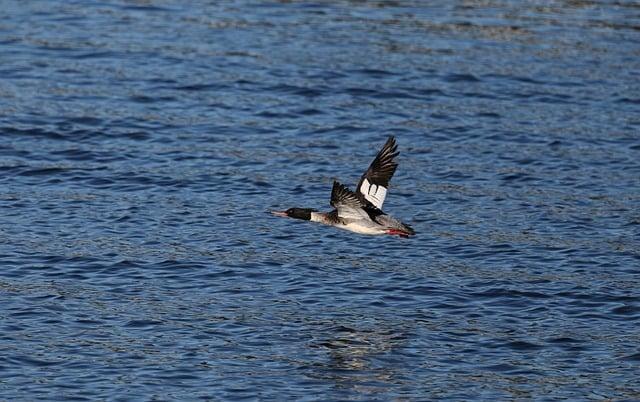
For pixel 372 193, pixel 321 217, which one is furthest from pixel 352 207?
pixel 321 217

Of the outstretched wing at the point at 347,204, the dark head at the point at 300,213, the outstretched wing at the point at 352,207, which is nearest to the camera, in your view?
the outstretched wing at the point at 347,204

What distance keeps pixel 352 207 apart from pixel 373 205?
311mm

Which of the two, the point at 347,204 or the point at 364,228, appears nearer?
the point at 347,204

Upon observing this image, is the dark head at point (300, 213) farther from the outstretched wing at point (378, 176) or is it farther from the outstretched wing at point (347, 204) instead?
the outstretched wing at point (378, 176)

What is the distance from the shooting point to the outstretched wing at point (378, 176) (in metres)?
18.2

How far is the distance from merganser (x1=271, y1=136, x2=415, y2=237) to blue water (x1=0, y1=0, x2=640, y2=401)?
0.94m

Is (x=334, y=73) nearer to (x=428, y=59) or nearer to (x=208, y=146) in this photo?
(x=428, y=59)

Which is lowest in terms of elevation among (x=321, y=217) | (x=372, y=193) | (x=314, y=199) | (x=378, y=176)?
(x=314, y=199)

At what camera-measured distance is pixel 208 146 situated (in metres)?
24.8

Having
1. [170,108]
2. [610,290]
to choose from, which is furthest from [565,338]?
[170,108]

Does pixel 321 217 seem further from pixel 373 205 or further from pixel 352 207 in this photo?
pixel 373 205

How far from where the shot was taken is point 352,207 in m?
18.0

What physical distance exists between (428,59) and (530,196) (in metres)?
8.42

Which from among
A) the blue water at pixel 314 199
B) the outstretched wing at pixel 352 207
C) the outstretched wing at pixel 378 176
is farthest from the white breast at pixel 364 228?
the blue water at pixel 314 199
